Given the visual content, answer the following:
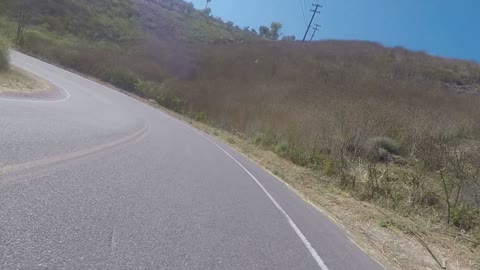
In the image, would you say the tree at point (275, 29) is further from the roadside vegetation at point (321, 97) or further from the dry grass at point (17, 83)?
the dry grass at point (17, 83)

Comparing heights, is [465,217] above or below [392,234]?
above

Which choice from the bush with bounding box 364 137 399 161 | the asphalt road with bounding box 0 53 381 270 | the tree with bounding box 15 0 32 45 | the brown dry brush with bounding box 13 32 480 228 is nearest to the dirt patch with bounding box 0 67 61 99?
the asphalt road with bounding box 0 53 381 270

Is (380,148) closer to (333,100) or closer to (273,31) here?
(333,100)

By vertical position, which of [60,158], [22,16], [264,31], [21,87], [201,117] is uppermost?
[264,31]

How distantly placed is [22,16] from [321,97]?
3249cm

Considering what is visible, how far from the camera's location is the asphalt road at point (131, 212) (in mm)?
4062

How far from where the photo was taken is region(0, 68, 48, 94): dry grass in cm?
1448

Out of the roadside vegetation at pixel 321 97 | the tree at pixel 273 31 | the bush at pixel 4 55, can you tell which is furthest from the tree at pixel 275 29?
the bush at pixel 4 55

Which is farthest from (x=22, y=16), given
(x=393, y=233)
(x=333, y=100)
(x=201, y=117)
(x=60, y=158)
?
(x=393, y=233)

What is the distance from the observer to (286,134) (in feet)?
77.5

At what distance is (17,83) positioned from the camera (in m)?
16.1

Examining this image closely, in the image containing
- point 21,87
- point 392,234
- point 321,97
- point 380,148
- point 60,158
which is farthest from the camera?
point 321,97

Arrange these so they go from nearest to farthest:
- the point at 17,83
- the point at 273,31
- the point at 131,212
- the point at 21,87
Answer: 1. the point at 131,212
2. the point at 21,87
3. the point at 17,83
4. the point at 273,31

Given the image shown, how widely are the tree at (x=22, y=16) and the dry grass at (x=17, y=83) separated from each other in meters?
26.2
